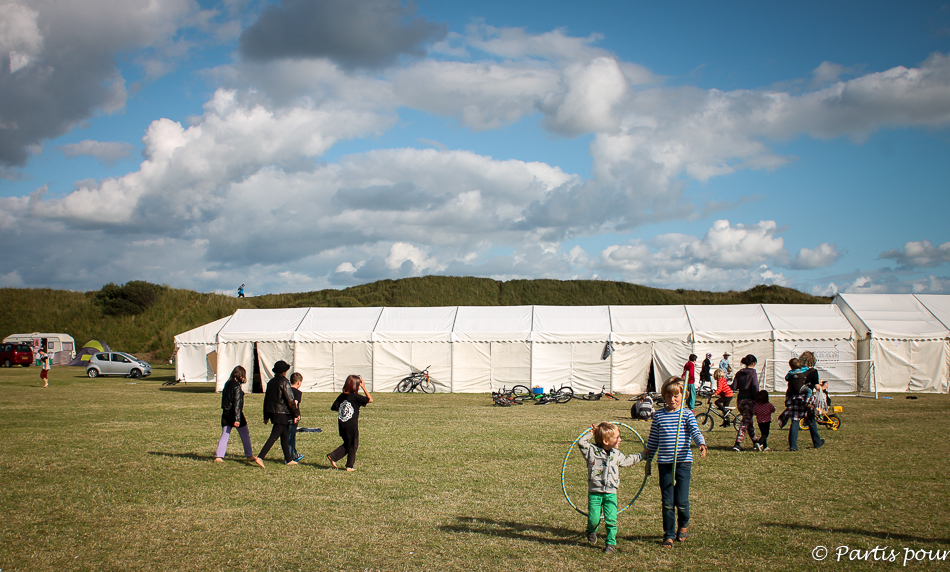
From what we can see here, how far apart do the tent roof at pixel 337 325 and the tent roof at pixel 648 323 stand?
34.3ft

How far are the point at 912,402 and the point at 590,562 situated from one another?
64.7 ft

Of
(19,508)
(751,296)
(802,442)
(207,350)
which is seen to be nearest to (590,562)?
(19,508)

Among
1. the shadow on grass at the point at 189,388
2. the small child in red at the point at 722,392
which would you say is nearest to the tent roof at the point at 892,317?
the small child in red at the point at 722,392

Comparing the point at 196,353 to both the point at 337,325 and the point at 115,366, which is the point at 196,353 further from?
the point at 115,366

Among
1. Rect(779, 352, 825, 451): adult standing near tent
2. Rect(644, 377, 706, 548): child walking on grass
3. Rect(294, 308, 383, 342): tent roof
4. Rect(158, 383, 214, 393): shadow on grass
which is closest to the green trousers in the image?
Rect(644, 377, 706, 548): child walking on grass

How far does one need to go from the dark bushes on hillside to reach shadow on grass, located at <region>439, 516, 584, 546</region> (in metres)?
57.9

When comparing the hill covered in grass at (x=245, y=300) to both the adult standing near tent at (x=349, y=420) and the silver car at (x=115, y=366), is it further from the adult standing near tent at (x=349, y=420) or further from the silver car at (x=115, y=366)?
the adult standing near tent at (x=349, y=420)

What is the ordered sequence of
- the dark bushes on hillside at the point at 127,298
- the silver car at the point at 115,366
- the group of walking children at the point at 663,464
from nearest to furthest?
the group of walking children at the point at 663,464 < the silver car at the point at 115,366 < the dark bushes on hillside at the point at 127,298

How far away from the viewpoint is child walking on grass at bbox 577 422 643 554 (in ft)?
17.6

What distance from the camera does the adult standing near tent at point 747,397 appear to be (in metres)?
10.9

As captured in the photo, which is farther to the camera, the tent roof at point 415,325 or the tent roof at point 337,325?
the tent roof at point 337,325

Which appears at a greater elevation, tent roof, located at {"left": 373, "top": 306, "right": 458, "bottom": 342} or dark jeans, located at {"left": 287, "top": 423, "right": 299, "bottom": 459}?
tent roof, located at {"left": 373, "top": 306, "right": 458, "bottom": 342}

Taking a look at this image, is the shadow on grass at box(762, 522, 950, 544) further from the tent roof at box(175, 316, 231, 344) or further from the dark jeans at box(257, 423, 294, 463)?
the tent roof at box(175, 316, 231, 344)

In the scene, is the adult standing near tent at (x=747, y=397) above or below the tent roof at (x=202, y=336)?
below
